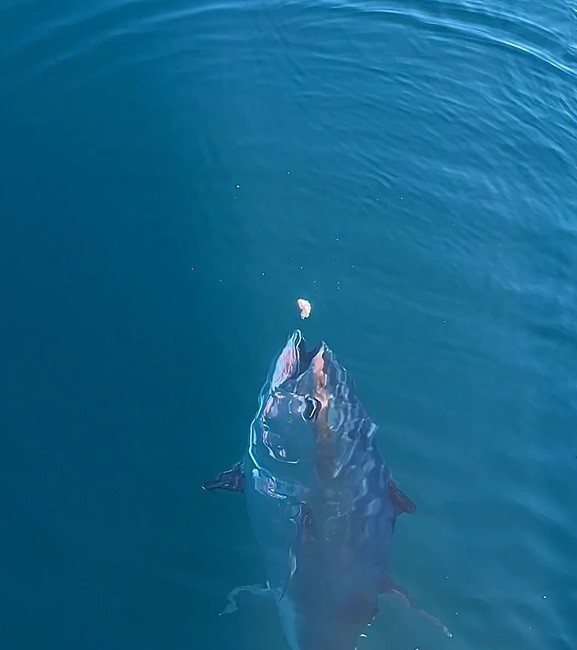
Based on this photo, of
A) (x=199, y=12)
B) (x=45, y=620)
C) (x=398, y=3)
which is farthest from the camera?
(x=398, y=3)

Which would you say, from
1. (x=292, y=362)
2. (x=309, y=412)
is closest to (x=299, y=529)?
(x=309, y=412)

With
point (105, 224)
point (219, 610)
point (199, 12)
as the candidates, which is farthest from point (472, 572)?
point (199, 12)

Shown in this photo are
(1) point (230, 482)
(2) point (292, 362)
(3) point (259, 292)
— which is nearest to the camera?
(2) point (292, 362)

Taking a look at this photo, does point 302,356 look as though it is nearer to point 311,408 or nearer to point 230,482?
point 311,408

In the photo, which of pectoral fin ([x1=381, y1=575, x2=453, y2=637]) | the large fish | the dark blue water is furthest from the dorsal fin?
the dark blue water

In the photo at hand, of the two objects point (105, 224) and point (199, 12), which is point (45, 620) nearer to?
point (105, 224)

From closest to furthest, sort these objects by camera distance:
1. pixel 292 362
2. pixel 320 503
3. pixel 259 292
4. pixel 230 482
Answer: pixel 320 503, pixel 292 362, pixel 230 482, pixel 259 292
